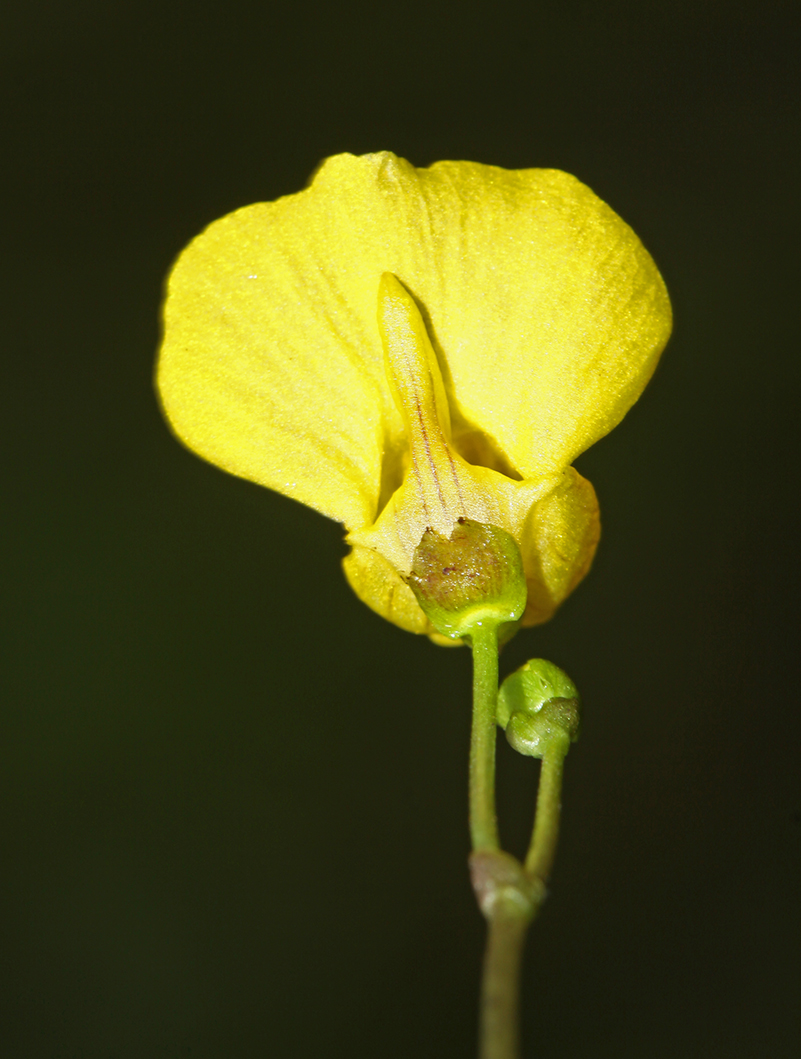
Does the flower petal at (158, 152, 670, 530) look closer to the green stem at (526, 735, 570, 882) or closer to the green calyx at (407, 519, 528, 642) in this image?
the green calyx at (407, 519, 528, 642)

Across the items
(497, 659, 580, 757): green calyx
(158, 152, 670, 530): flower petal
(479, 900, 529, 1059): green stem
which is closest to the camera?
(479, 900, 529, 1059): green stem

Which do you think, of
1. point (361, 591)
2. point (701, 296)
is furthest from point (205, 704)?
point (701, 296)

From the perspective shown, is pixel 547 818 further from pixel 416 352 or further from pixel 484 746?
pixel 416 352

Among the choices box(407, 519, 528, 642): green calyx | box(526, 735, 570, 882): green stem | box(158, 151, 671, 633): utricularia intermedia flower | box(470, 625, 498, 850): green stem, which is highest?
box(158, 151, 671, 633): utricularia intermedia flower

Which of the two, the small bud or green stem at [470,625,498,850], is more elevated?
green stem at [470,625,498,850]

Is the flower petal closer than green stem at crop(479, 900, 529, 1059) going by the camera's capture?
No

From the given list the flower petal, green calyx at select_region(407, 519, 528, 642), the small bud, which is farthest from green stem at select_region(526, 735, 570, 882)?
the flower petal

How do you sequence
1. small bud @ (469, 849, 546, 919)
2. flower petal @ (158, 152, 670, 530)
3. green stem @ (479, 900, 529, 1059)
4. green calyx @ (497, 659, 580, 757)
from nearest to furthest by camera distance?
green stem @ (479, 900, 529, 1059), small bud @ (469, 849, 546, 919), green calyx @ (497, 659, 580, 757), flower petal @ (158, 152, 670, 530)
